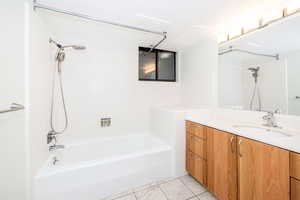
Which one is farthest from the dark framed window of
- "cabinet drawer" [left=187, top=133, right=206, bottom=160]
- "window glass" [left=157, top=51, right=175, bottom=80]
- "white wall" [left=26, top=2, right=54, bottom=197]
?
"white wall" [left=26, top=2, right=54, bottom=197]

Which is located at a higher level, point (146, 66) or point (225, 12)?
point (225, 12)

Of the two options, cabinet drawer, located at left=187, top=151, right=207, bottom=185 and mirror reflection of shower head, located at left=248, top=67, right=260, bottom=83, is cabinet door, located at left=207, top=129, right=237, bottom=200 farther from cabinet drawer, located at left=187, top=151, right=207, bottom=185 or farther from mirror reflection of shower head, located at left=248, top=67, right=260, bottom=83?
mirror reflection of shower head, located at left=248, top=67, right=260, bottom=83

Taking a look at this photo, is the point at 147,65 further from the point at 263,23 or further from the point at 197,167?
the point at 197,167

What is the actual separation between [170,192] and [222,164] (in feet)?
2.46

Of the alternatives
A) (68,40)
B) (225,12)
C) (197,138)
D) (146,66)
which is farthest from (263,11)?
(68,40)

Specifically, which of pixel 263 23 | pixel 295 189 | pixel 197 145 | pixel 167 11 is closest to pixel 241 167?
pixel 295 189

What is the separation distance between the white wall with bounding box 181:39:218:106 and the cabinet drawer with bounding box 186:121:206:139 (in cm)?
59

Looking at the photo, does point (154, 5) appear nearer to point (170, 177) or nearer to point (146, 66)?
point (146, 66)

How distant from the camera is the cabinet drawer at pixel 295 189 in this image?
2.62 ft

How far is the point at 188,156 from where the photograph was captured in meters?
1.88

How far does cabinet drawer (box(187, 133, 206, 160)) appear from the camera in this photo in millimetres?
1598

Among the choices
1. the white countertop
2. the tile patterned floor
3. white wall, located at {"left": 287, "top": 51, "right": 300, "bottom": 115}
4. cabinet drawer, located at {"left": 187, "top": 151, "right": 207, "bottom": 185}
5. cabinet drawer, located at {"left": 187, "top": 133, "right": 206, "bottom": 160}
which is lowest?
the tile patterned floor

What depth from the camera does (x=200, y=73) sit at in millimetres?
2297

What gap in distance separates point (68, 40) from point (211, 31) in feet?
7.10
